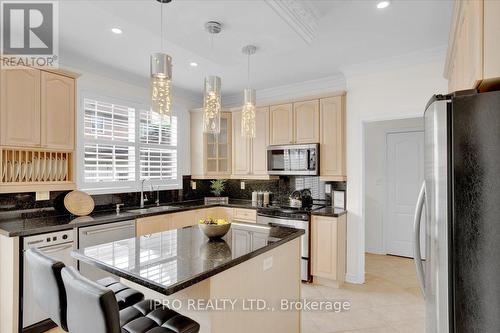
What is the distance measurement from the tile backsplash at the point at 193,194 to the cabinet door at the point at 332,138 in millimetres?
313

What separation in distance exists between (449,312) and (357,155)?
279 cm

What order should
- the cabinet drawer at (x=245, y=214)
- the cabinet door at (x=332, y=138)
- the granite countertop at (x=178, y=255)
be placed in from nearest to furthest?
the granite countertop at (x=178, y=255)
the cabinet door at (x=332, y=138)
the cabinet drawer at (x=245, y=214)

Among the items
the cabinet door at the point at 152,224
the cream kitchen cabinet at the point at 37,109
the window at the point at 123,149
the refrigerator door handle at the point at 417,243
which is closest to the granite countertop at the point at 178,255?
the refrigerator door handle at the point at 417,243

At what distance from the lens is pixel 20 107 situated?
270 cm

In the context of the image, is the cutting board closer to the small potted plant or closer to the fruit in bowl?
the small potted plant

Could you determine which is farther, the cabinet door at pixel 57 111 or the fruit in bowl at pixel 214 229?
the cabinet door at pixel 57 111

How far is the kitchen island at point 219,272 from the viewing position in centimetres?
146

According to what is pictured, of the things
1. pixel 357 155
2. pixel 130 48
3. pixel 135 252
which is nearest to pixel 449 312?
pixel 135 252

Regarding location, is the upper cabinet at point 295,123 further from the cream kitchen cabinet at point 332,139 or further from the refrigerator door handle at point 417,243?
the refrigerator door handle at point 417,243

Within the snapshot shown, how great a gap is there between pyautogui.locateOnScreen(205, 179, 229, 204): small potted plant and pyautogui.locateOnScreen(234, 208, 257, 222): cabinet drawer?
52 cm

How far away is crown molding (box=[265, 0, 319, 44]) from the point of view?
1.87 m

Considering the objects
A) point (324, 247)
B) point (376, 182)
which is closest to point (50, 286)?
point (324, 247)

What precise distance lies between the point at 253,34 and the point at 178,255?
1641 mm

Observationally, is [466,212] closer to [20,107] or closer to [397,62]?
[397,62]
